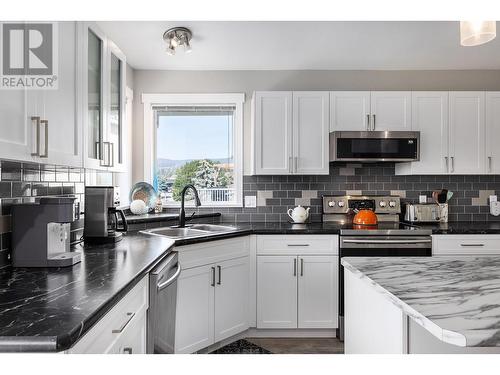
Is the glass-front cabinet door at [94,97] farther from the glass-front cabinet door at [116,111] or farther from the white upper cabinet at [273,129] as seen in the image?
the white upper cabinet at [273,129]

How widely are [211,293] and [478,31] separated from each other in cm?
219

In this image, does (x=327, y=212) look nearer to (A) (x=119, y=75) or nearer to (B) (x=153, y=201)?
(B) (x=153, y=201)

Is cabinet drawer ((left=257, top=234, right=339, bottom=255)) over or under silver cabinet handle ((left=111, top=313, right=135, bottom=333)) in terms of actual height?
over

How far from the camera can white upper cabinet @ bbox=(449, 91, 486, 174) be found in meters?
3.34

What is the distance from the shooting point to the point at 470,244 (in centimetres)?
303

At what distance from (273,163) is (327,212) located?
75 centimetres

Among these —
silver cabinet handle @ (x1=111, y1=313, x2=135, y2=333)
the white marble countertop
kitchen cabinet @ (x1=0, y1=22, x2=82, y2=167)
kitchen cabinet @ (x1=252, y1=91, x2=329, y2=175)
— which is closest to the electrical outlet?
kitchen cabinet @ (x1=252, y1=91, x2=329, y2=175)

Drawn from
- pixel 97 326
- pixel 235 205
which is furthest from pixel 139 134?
pixel 97 326

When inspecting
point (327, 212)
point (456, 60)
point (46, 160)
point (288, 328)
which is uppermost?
point (456, 60)

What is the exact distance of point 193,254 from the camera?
255 cm

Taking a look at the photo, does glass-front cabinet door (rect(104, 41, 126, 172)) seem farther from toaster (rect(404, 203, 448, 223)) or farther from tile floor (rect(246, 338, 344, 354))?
toaster (rect(404, 203, 448, 223))

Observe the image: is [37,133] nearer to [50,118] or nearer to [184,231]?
[50,118]

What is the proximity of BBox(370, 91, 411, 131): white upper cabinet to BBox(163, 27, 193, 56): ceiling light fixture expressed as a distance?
1.66 m

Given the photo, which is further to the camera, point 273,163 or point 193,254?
point 273,163
